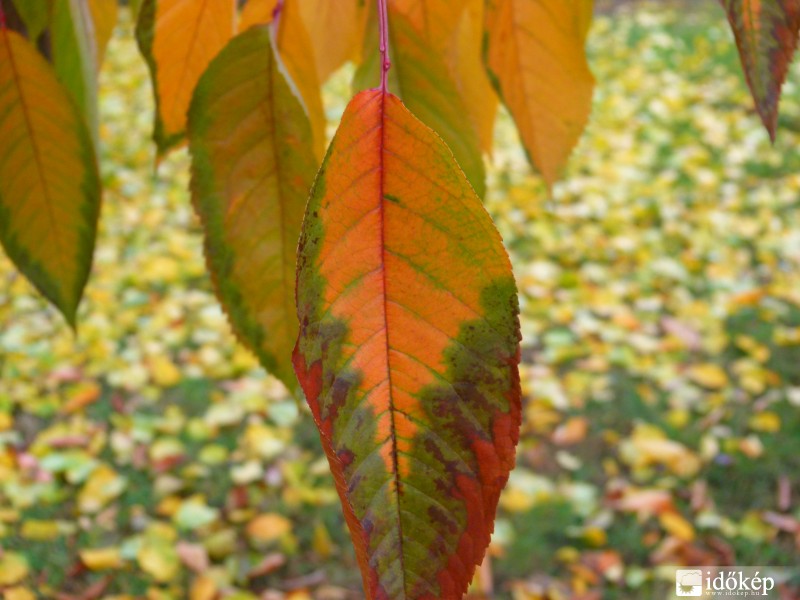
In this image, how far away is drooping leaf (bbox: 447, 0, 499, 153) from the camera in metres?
0.58

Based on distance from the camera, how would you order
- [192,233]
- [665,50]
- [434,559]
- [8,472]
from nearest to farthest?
[434,559] → [8,472] → [192,233] → [665,50]

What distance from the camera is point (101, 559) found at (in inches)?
73.4

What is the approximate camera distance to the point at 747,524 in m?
2.01

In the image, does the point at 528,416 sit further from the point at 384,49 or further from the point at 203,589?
the point at 384,49

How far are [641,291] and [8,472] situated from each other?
7.05 ft

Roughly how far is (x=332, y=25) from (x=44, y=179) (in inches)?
8.4

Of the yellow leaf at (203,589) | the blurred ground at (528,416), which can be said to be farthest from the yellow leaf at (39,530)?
the yellow leaf at (203,589)

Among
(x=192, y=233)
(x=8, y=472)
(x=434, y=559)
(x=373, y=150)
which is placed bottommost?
(x=8, y=472)

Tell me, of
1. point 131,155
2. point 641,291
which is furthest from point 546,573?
point 131,155

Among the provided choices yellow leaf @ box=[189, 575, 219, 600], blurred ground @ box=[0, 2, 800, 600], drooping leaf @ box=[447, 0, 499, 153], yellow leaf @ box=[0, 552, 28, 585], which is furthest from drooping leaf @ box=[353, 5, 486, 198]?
yellow leaf @ box=[0, 552, 28, 585]

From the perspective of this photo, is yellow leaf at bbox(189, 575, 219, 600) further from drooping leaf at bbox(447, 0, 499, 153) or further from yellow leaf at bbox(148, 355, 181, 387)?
drooping leaf at bbox(447, 0, 499, 153)

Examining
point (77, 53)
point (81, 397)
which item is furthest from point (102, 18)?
point (81, 397)

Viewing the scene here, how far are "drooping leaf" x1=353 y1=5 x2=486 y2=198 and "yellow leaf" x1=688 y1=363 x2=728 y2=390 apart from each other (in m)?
2.23

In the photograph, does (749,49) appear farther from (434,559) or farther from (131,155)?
(131,155)
